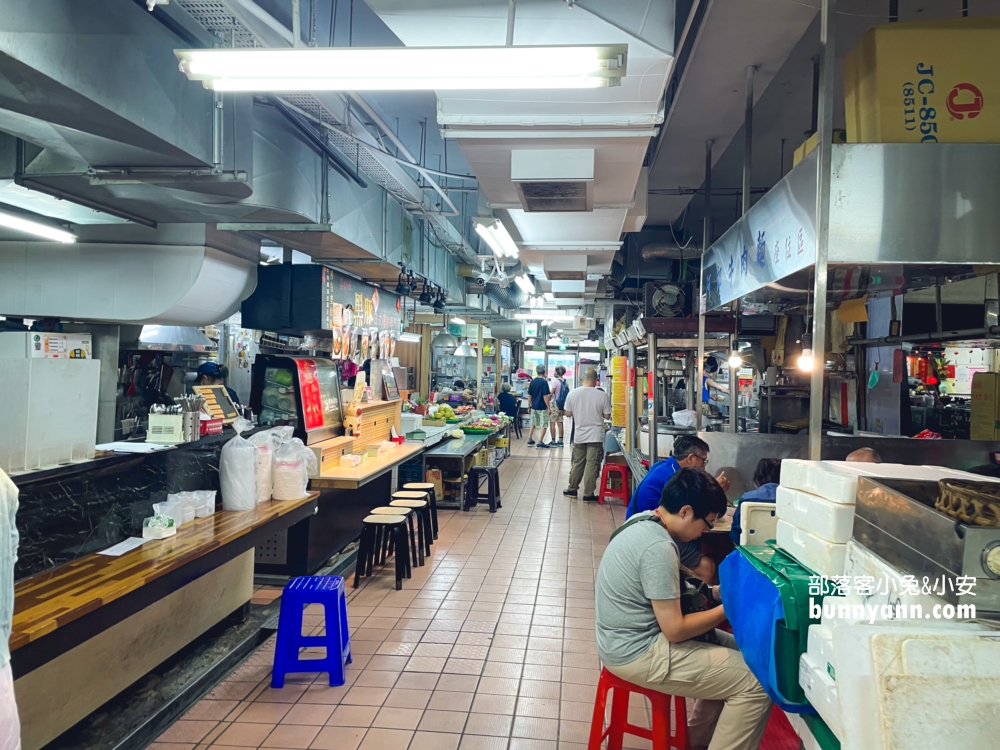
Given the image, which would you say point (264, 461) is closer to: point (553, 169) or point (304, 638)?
point (304, 638)

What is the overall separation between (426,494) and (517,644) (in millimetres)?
2238

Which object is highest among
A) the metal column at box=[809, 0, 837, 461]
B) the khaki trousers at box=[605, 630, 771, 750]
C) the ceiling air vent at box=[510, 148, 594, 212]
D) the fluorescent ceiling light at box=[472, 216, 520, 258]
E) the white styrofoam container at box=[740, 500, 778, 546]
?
the fluorescent ceiling light at box=[472, 216, 520, 258]

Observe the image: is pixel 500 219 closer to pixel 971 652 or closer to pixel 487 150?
pixel 487 150

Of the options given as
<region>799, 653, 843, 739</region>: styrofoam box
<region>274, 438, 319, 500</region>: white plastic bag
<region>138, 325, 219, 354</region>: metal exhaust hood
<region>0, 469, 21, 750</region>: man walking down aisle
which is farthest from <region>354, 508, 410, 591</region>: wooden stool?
<region>138, 325, 219, 354</region>: metal exhaust hood

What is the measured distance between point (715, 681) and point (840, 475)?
1.31 meters

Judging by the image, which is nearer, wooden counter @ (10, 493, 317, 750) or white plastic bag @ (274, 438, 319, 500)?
wooden counter @ (10, 493, 317, 750)

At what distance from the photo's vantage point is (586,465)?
907 cm

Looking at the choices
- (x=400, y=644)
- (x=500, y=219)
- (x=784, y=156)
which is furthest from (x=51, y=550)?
(x=784, y=156)

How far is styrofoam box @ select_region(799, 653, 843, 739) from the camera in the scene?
1.36 m

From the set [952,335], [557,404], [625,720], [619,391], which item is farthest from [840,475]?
[557,404]

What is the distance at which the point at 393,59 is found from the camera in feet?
7.40

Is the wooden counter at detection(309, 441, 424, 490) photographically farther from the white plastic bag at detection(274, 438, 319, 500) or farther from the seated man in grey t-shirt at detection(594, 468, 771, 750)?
the seated man in grey t-shirt at detection(594, 468, 771, 750)

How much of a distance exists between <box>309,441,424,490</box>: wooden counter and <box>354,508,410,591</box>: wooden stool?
36 cm

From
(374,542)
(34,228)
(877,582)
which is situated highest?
(34,228)
